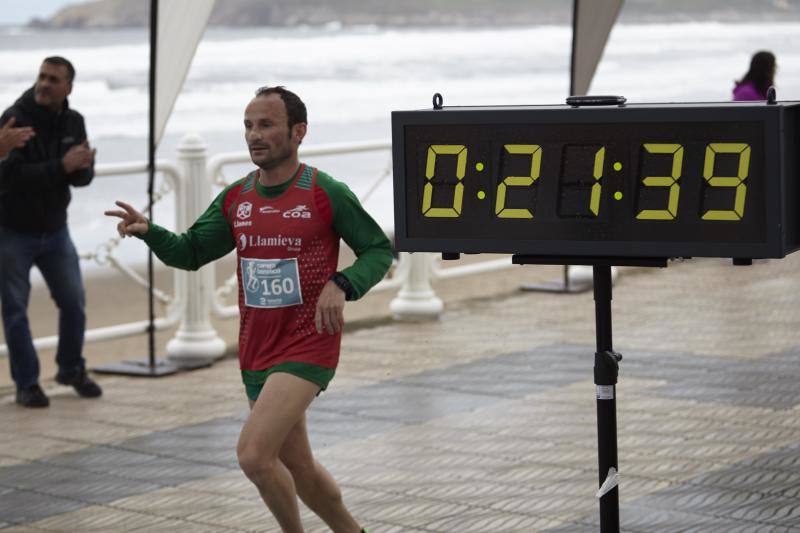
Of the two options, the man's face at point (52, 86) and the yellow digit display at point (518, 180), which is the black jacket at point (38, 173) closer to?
the man's face at point (52, 86)

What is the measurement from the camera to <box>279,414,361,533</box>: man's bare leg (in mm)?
5520

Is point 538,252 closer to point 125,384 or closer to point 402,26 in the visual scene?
point 125,384

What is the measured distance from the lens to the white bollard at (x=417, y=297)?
12.6 m

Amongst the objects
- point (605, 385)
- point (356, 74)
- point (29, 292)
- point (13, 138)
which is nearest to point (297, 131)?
point (605, 385)

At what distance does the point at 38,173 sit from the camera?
909 centimetres

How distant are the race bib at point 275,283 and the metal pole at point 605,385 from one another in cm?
110

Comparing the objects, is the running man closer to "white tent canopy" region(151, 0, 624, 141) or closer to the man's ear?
the man's ear

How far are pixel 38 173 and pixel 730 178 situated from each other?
17.6 feet

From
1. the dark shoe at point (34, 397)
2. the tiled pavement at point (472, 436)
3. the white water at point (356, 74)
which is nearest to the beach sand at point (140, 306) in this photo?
the dark shoe at point (34, 397)

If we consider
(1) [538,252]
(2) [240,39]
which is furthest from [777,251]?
(2) [240,39]

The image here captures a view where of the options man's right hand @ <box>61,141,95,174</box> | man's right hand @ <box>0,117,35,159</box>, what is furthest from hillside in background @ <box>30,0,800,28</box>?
man's right hand @ <box>0,117,35,159</box>

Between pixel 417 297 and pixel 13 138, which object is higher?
pixel 13 138

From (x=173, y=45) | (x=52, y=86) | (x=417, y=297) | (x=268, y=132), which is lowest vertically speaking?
(x=417, y=297)

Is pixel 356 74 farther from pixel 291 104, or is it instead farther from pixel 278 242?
pixel 278 242
